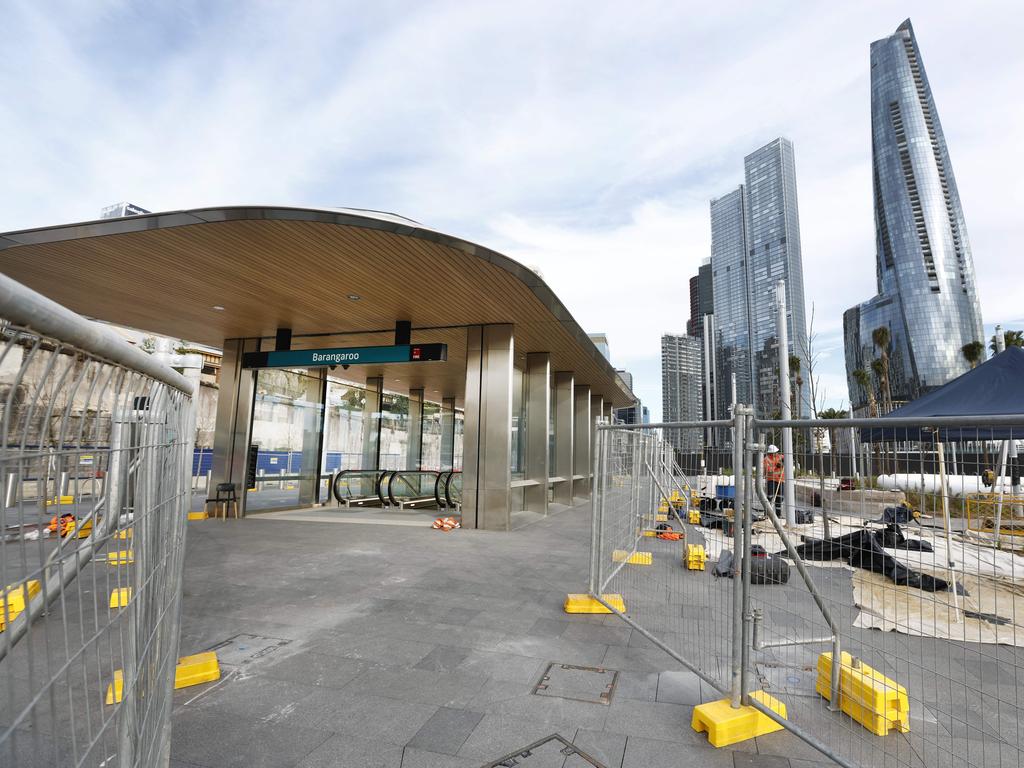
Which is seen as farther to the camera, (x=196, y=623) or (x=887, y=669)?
(x=196, y=623)

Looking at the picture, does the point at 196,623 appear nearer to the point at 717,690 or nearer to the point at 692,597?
the point at 717,690

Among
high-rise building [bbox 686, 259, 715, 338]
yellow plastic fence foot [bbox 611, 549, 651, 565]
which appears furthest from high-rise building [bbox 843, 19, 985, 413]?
yellow plastic fence foot [bbox 611, 549, 651, 565]

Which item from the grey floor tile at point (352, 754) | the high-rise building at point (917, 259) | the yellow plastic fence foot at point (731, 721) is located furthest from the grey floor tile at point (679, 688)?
the high-rise building at point (917, 259)

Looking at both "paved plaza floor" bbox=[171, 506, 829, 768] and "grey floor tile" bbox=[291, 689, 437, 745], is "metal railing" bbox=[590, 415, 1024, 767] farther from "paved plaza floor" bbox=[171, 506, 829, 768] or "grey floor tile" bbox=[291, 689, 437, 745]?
"grey floor tile" bbox=[291, 689, 437, 745]

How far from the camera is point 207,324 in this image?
36.3ft

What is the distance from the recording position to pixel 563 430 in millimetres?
15047

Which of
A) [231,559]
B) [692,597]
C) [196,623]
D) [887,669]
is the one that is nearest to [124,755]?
[196,623]

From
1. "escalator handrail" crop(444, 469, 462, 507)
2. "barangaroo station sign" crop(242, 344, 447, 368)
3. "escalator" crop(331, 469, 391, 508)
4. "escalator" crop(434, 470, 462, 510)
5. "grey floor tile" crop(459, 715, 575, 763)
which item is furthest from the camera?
"escalator" crop(331, 469, 391, 508)

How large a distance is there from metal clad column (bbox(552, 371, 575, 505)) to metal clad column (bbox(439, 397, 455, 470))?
9.88 ft

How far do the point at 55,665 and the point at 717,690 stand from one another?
324cm

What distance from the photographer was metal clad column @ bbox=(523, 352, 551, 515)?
1260cm

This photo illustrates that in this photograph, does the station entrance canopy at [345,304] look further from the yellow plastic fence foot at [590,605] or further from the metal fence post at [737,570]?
the metal fence post at [737,570]

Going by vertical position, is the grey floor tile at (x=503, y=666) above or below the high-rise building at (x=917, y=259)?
below

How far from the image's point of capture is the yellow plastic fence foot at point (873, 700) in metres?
2.66
